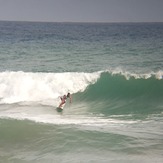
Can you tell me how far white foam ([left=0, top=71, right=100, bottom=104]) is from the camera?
18703mm

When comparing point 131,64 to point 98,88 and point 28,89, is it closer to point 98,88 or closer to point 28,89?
point 98,88

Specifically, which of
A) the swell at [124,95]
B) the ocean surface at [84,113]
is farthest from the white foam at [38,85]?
the swell at [124,95]

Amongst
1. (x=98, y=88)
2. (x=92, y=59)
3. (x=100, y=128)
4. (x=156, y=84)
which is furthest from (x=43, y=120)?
(x=92, y=59)

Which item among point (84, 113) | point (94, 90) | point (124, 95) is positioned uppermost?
point (94, 90)

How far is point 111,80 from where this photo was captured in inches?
784

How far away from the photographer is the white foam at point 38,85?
18703 mm

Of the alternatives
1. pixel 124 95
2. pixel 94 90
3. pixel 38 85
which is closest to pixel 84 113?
pixel 124 95

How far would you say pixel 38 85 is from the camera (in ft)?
65.2

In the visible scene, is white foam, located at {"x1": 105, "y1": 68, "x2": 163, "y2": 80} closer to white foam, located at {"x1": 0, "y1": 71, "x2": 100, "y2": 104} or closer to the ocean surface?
the ocean surface

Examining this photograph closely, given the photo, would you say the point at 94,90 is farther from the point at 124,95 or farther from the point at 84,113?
the point at 84,113

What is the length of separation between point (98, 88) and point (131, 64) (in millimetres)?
7373

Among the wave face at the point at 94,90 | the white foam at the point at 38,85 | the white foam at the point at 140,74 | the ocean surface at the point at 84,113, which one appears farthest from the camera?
the white foam at the point at 140,74

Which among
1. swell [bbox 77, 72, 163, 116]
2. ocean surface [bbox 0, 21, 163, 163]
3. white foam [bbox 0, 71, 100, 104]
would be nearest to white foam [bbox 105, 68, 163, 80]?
ocean surface [bbox 0, 21, 163, 163]

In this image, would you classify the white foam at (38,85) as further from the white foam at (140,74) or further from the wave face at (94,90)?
the white foam at (140,74)
